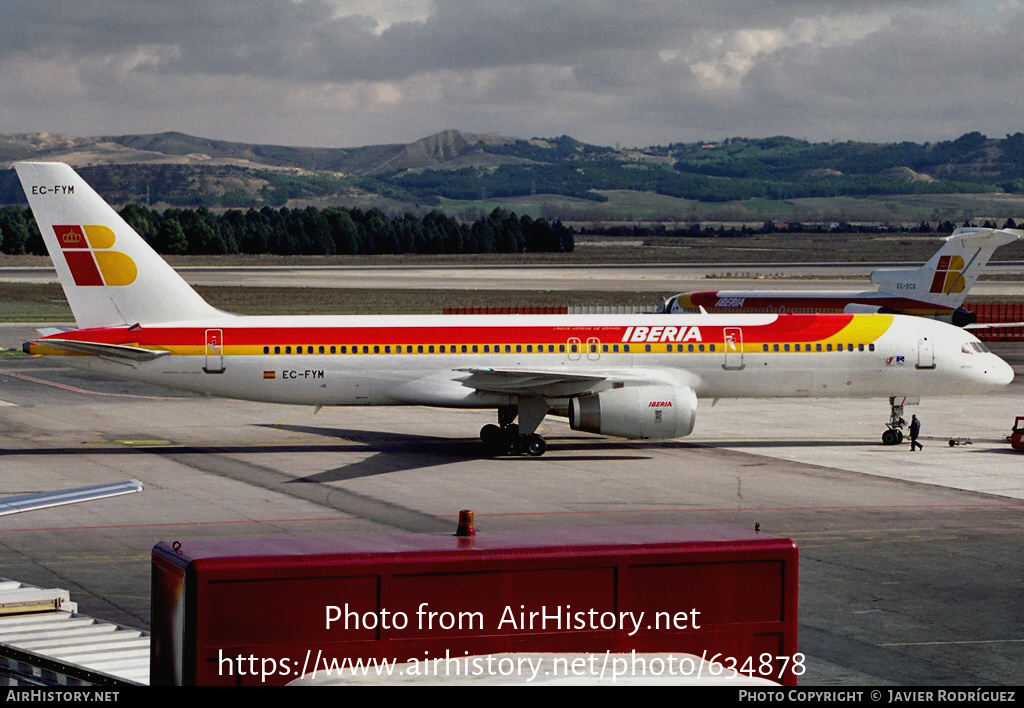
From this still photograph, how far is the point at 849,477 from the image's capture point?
3812cm

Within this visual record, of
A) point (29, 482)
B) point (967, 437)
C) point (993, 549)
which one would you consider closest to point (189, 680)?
point (993, 549)

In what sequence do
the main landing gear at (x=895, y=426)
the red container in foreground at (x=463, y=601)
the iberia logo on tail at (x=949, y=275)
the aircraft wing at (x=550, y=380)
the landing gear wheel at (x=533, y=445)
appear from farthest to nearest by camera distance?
the iberia logo on tail at (x=949, y=275), the main landing gear at (x=895, y=426), the landing gear wheel at (x=533, y=445), the aircraft wing at (x=550, y=380), the red container in foreground at (x=463, y=601)

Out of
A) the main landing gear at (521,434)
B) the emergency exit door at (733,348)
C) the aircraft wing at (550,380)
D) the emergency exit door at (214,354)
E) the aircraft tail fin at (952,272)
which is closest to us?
the aircraft wing at (550,380)

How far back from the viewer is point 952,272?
79.6m

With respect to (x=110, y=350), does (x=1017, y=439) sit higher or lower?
lower

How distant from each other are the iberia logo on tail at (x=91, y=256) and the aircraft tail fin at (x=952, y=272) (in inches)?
2124

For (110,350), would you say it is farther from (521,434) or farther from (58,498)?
(58,498)

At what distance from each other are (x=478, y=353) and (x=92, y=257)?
12.5 meters

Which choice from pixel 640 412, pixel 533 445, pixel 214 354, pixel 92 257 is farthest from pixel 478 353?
pixel 92 257

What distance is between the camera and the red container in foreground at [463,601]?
1230cm

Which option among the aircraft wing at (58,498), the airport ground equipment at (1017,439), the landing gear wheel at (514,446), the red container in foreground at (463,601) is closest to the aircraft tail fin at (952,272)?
the airport ground equipment at (1017,439)

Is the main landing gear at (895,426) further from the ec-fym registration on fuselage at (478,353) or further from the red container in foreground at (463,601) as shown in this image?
the red container in foreground at (463,601)

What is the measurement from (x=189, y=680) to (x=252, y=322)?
29930 mm

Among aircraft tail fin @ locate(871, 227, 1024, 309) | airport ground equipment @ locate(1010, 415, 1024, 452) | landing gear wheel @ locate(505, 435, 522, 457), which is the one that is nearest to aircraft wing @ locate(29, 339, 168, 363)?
landing gear wheel @ locate(505, 435, 522, 457)
